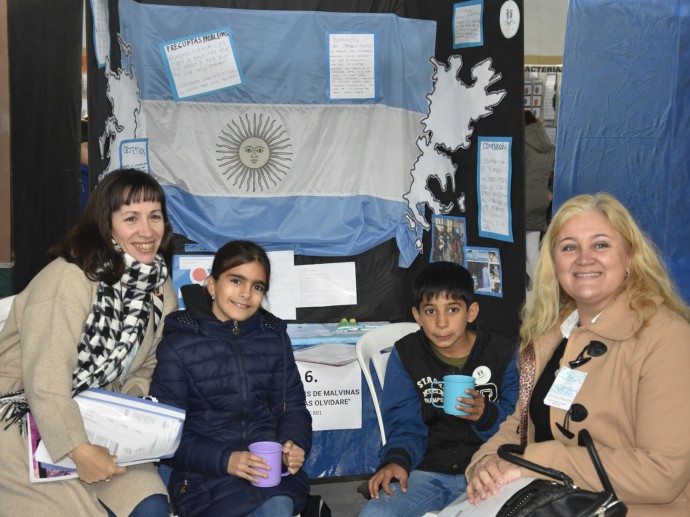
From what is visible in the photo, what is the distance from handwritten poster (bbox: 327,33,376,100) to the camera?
4.11 m

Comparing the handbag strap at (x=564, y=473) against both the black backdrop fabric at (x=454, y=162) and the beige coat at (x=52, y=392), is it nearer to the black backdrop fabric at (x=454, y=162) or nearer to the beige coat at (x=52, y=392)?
the beige coat at (x=52, y=392)

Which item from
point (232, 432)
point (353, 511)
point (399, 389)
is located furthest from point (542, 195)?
point (232, 432)

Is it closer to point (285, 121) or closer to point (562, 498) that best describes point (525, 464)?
point (562, 498)

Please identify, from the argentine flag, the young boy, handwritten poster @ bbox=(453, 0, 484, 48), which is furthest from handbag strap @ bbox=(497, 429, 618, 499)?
the argentine flag

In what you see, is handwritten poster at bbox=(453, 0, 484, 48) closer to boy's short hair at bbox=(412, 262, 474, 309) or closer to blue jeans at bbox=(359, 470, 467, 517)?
boy's short hair at bbox=(412, 262, 474, 309)

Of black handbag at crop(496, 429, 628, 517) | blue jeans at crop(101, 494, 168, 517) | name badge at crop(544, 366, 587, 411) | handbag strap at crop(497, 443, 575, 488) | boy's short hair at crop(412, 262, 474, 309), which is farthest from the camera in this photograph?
boy's short hair at crop(412, 262, 474, 309)

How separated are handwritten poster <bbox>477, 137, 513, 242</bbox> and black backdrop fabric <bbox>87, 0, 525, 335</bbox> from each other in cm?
3

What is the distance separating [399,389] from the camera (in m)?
2.85

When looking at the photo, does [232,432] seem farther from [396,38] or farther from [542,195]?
[542,195]

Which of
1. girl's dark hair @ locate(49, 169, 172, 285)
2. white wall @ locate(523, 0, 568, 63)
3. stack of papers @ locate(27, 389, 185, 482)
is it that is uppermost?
white wall @ locate(523, 0, 568, 63)

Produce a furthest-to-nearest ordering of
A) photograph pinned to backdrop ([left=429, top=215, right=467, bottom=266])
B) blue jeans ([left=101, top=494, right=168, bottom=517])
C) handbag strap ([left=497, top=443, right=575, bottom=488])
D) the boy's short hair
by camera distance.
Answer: photograph pinned to backdrop ([left=429, top=215, right=467, bottom=266]), the boy's short hair, blue jeans ([left=101, top=494, right=168, bottom=517]), handbag strap ([left=497, top=443, right=575, bottom=488])

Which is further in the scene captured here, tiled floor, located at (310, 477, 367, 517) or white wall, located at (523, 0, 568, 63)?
white wall, located at (523, 0, 568, 63)

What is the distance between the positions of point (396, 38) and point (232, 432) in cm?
232

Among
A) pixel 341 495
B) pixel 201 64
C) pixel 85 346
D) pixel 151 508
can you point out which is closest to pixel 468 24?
pixel 201 64
